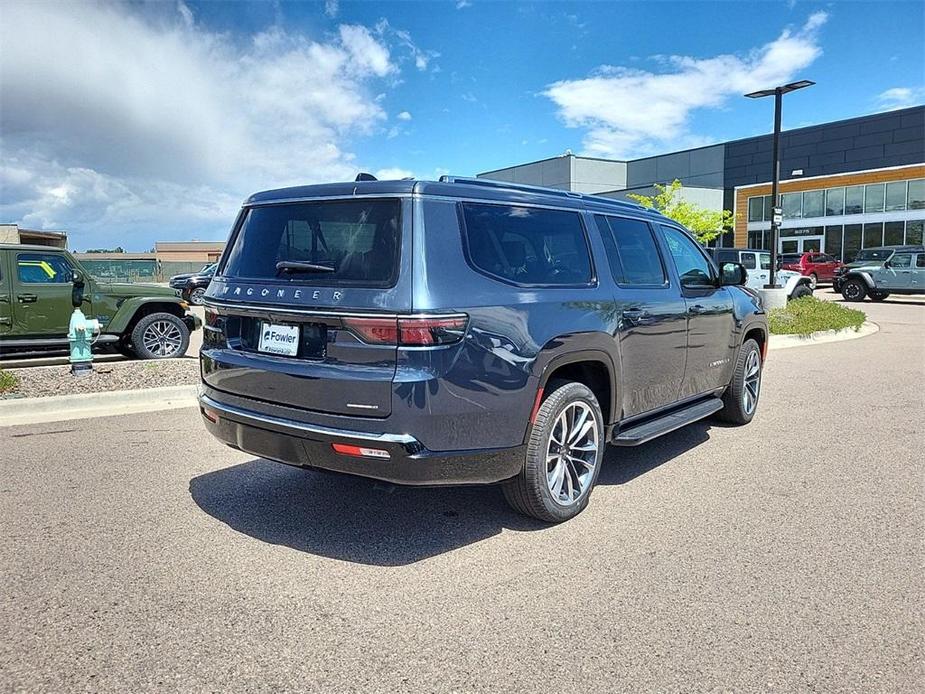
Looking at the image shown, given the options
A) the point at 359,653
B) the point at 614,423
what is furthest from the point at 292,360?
the point at 614,423

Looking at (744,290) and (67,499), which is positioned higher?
(744,290)

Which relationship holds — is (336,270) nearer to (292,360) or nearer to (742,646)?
(292,360)

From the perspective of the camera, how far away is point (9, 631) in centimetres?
288

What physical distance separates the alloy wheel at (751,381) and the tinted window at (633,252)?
1856 mm

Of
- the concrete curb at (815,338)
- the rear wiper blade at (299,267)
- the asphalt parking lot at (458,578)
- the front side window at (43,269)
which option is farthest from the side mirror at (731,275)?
the front side window at (43,269)

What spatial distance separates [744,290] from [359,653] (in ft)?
17.1

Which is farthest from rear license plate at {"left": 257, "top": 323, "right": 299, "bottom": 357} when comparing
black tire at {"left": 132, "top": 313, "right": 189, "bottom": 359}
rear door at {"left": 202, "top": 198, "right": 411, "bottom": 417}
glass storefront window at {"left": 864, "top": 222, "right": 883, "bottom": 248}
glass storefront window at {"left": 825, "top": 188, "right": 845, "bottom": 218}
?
glass storefront window at {"left": 825, "top": 188, "right": 845, "bottom": 218}

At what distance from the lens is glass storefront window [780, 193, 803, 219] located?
41.3 meters

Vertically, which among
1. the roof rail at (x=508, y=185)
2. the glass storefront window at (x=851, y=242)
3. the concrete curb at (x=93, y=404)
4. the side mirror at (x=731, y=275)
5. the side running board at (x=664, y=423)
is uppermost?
the glass storefront window at (x=851, y=242)

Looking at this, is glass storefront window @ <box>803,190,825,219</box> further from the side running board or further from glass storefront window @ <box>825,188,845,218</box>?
the side running board

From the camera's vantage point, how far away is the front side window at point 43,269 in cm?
948

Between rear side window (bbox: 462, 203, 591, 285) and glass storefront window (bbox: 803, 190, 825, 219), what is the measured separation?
41.7m

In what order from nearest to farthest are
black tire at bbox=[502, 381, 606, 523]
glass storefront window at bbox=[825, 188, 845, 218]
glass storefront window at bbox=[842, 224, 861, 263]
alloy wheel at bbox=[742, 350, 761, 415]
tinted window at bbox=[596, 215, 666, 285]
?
black tire at bbox=[502, 381, 606, 523] < tinted window at bbox=[596, 215, 666, 285] < alloy wheel at bbox=[742, 350, 761, 415] < glass storefront window at bbox=[842, 224, 861, 263] < glass storefront window at bbox=[825, 188, 845, 218]

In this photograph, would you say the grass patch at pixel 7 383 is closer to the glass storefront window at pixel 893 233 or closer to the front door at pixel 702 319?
the front door at pixel 702 319
